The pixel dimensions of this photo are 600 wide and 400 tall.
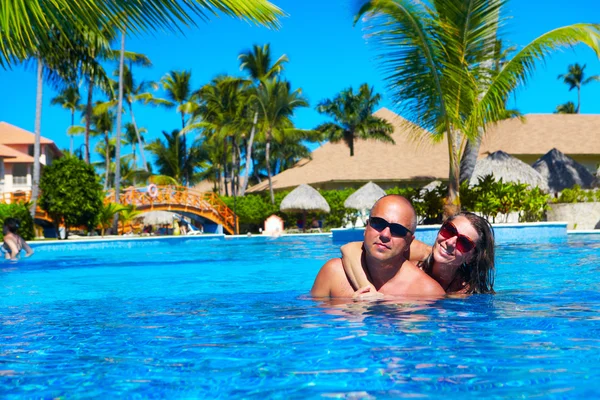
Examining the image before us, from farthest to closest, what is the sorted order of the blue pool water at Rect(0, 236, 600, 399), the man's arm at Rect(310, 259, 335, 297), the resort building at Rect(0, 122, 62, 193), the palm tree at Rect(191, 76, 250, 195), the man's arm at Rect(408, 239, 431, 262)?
the resort building at Rect(0, 122, 62, 193) < the palm tree at Rect(191, 76, 250, 195) < the man's arm at Rect(408, 239, 431, 262) < the man's arm at Rect(310, 259, 335, 297) < the blue pool water at Rect(0, 236, 600, 399)

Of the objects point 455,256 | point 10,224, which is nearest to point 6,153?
point 10,224

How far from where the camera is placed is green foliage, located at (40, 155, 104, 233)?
992 inches

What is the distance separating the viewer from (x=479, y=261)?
462 centimetres

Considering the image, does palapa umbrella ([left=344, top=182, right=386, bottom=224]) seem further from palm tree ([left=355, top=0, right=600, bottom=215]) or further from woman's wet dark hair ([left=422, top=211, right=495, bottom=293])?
woman's wet dark hair ([left=422, top=211, right=495, bottom=293])

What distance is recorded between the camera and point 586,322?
405cm

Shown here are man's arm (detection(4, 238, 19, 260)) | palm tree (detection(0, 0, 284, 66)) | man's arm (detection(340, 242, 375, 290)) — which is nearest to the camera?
palm tree (detection(0, 0, 284, 66))

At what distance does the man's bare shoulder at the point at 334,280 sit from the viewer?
14.1 ft

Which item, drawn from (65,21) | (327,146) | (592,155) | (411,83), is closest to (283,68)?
(327,146)

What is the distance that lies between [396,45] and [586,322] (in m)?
10.3

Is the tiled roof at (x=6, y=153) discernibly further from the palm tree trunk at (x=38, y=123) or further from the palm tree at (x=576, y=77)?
the palm tree at (x=576, y=77)

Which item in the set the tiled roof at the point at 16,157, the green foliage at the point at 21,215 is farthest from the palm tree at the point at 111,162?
the green foliage at the point at 21,215

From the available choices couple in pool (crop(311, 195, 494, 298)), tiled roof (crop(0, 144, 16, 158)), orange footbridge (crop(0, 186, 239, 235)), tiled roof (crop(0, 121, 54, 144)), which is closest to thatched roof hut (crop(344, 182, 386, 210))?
orange footbridge (crop(0, 186, 239, 235))

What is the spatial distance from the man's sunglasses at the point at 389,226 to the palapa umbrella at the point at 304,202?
29801 mm

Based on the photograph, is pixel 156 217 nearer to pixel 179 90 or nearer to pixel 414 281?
pixel 179 90
